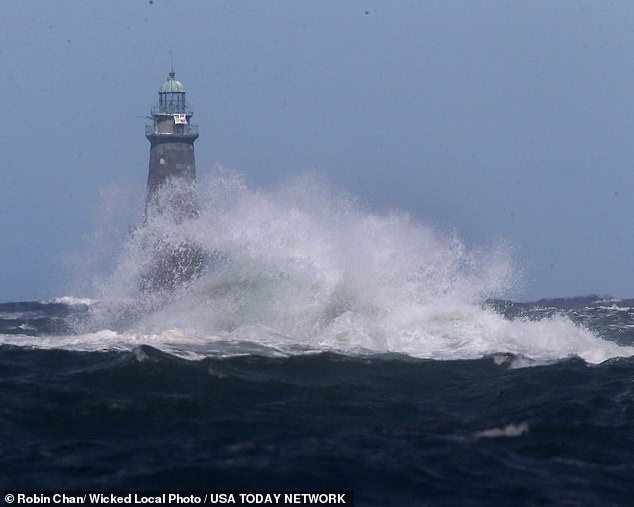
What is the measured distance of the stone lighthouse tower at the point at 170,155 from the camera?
153ft

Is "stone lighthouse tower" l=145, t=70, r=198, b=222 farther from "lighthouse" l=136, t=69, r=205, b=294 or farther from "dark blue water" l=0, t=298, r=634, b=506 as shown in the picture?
"dark blue water" l=0, t=298, r=634, b=506

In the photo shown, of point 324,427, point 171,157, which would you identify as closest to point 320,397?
point 324,427

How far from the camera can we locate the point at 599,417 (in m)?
12.3

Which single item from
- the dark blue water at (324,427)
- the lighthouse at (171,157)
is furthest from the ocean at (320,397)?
the lighthouse at (171,157)

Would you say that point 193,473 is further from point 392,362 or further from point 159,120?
point 159,120

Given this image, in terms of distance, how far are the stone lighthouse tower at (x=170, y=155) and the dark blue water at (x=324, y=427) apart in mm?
29873

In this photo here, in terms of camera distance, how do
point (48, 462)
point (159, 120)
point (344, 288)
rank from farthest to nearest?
1. point (159, 120)
2. point (344, 288)
3. point (48, 462)

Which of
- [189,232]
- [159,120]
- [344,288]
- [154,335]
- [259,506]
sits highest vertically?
[159,120]

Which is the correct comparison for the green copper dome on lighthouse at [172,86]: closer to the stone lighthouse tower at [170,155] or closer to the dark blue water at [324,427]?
the stone lighthouse tower at [170,155]

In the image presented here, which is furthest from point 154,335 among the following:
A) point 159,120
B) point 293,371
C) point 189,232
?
point 159,120

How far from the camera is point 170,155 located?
46.7 meters

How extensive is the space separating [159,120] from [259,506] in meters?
40.8

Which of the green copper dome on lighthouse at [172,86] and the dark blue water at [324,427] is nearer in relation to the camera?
the dark blue water at [324,427]

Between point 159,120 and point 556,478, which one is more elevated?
point 159,120
